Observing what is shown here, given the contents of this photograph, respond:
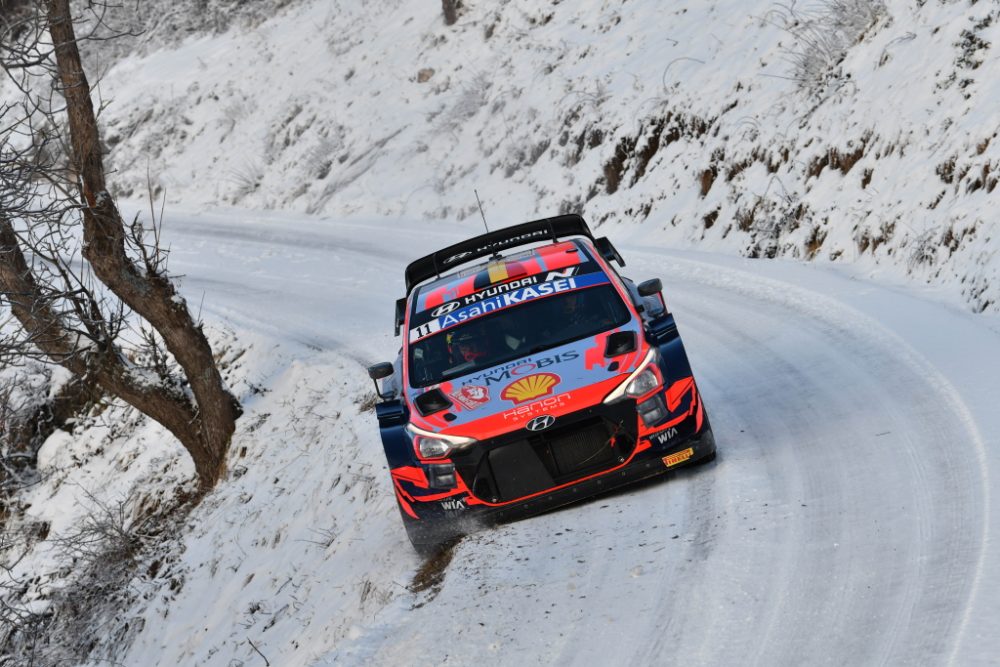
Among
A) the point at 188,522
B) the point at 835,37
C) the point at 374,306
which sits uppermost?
the point at 835,37

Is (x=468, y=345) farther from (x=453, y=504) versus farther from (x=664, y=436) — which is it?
(x=664, y=436)

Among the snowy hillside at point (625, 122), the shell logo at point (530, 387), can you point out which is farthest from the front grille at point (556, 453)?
the snowy hillside at point (625, 122)

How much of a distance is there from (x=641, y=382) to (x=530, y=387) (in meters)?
0.71

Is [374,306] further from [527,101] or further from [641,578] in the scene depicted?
[641,578]

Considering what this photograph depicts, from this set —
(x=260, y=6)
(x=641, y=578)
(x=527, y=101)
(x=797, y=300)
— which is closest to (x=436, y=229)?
(x=527, y=101)

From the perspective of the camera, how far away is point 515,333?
756 cm

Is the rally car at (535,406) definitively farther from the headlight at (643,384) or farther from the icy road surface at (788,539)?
the icy road surface at (788,539)

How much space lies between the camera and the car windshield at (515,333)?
7398 millimetres

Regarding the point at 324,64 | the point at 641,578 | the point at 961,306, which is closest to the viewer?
the point at 641,578

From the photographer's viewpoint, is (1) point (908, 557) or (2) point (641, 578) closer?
(1) point (908, 557)

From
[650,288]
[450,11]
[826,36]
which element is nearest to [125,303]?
[650,288]

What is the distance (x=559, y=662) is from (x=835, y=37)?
12.2 meters

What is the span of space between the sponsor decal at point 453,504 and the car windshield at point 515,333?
2.98 feet

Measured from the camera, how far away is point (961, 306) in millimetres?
9625
